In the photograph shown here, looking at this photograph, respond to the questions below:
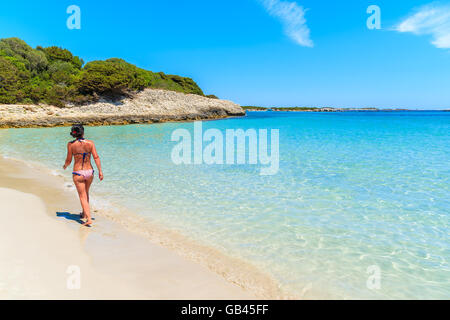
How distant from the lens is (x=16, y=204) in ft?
17.9

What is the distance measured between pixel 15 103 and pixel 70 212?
3712 centimetres

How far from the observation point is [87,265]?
3.41 metres

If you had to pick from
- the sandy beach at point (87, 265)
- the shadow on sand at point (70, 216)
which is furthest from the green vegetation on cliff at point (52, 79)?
the sandy beach at point (87, 265)

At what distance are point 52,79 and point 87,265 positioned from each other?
48.2m

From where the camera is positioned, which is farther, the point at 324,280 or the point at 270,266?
the point at 270,266

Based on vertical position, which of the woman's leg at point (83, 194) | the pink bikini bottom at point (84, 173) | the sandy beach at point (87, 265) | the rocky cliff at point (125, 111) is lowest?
the sandy beach at point (87, 265)

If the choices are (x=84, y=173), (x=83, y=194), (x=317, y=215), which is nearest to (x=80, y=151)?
(x=84, y=173)

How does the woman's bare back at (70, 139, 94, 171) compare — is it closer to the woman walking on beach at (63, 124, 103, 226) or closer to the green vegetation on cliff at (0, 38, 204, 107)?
the woman walking on beach at (63, 124, 103, 226)

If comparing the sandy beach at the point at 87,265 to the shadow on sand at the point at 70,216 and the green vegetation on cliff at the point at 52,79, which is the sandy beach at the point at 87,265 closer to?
the shadow on sand at the point at 70,216

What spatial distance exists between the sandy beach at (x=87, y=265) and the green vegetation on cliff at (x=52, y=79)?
37744 mm

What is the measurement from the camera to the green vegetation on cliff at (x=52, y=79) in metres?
35.1

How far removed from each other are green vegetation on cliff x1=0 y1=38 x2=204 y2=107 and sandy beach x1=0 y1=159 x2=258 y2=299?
124ft

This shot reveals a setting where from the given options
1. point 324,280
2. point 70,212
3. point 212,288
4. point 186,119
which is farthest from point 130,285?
point 186,119
